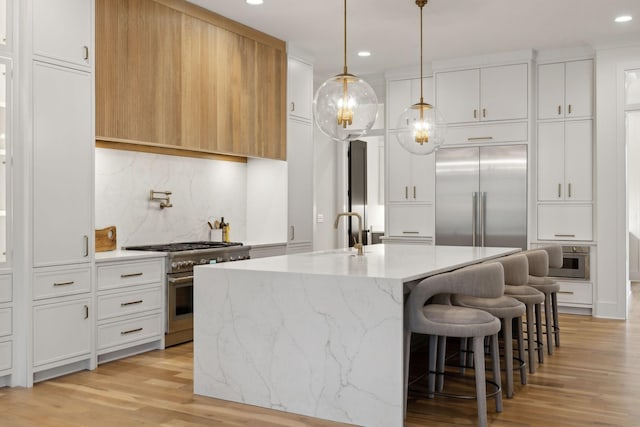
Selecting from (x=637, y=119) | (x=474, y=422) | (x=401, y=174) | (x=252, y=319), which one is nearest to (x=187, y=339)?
(x=252, y=319)

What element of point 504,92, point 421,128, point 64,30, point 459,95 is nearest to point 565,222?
point 504,92

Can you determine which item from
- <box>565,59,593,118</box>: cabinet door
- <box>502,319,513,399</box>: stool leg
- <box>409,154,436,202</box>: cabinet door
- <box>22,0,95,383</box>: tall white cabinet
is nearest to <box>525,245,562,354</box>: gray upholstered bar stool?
<box>502,319,513,399</box>: stool leg

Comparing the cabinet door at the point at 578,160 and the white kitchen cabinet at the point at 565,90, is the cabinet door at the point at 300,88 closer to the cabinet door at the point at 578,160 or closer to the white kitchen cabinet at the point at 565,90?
the white kitchen cabinet at the point at 565,90

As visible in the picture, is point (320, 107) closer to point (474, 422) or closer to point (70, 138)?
point (70, 138)

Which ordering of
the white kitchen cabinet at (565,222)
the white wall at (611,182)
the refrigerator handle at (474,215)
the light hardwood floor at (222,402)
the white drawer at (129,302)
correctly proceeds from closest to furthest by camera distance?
the light hardwood floor at (222,402) → the white drawer at (129,302) → the white wall at (611,182) → the white kitchen cabinet at (565,222) → the refrigerator handle at (474,215)

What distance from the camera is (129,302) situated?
15.0 ft

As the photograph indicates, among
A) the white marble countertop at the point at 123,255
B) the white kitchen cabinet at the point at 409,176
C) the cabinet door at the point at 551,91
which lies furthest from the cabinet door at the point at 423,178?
the white marble countertop at the point at 123,255

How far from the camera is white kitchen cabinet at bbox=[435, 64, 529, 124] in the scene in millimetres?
6773

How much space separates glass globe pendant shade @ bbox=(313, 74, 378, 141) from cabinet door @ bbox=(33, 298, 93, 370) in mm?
2039

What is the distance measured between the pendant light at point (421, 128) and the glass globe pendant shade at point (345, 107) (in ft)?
3.50

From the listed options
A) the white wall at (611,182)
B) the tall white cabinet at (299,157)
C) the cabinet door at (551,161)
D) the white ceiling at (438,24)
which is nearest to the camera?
the white ceiling at (438,24)

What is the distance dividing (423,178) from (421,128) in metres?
2.64

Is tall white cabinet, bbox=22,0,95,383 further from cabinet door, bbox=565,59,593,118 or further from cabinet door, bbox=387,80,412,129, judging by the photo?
cabinet door, bbox=565,59,593,118

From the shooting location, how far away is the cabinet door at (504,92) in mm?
6758
